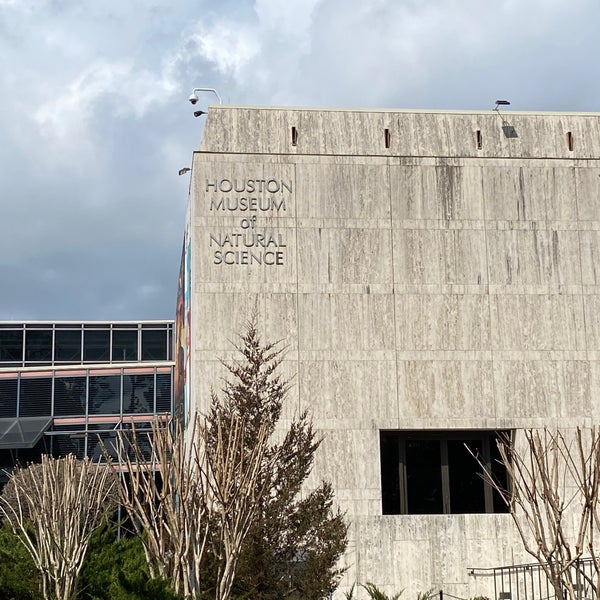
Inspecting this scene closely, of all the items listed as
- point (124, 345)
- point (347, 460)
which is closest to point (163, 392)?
point (124, 345)

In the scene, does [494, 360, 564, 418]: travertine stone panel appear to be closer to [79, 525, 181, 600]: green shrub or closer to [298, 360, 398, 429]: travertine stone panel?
[298, 360, 398, 429]: travertine stone panel

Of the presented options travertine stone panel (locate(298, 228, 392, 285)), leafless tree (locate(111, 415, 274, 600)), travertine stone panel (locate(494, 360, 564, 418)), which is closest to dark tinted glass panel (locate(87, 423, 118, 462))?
travertine stone panel (locate(298, 228, 392, 285))

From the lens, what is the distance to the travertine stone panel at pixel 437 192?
3108 centimetres

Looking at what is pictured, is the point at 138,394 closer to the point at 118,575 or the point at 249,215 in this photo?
the point at 249,215

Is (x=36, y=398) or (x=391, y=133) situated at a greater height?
(x=391, y=133)

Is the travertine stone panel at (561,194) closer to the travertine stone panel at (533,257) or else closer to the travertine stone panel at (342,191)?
the travertine stone panel at (533,257)

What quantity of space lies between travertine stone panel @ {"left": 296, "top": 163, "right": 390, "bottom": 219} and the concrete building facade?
0.15ft

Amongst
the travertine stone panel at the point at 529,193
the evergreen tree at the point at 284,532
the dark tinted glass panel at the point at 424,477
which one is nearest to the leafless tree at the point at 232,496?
the evergreen tree at the point at 284,532

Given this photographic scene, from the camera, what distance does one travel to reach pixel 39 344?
69875 mm

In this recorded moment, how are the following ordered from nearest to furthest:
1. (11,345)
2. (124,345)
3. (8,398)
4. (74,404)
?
(74,404) < (8,398) < (11,345) < (124,345)

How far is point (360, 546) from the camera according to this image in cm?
2888

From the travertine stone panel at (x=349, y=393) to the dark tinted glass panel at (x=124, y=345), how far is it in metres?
41.8

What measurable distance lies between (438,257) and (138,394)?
2855cm

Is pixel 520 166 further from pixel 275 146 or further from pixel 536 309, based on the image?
pixel 275 146
